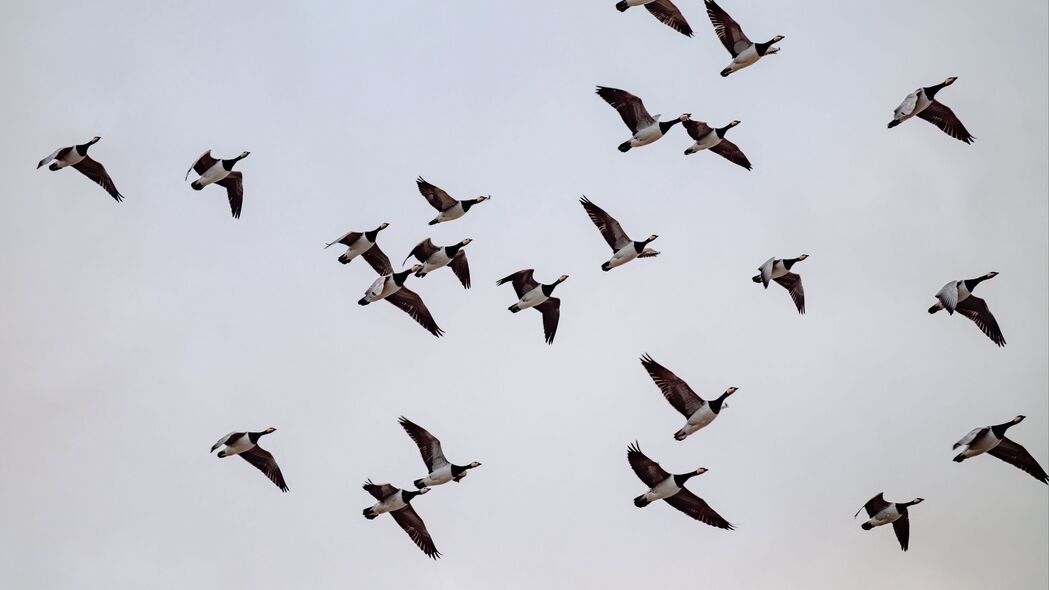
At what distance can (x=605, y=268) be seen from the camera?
3803 centimetres

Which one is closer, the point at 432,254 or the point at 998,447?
the point at 998,447

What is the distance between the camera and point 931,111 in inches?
1463

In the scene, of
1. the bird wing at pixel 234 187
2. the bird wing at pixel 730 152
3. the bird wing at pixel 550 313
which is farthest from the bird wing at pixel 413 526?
the bird wing at pixel 730 152

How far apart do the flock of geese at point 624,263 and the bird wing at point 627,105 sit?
1.0 inches

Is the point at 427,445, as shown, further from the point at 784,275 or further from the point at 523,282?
the point at 784,275

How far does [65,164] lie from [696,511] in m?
19.4

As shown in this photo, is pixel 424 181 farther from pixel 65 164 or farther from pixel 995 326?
pixel 995 326

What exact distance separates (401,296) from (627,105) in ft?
26.4

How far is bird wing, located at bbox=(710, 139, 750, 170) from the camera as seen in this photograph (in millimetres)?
38906

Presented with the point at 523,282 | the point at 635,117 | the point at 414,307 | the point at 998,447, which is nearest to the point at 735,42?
the point at 635,117

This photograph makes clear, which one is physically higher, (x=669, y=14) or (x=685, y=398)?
(x=669, y=14)

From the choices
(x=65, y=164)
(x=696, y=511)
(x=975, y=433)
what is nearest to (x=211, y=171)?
(x=65, y=164)

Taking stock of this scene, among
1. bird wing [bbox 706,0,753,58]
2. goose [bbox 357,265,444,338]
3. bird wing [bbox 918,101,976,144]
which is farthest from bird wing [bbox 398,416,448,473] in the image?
bird wing [bbox 918,101,976,144]

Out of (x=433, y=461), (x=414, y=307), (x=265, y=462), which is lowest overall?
(x=433, y=461)
